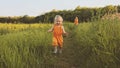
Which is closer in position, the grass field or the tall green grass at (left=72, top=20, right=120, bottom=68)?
the tall green grass at (left=72, top=20, right=120, bottom=68)

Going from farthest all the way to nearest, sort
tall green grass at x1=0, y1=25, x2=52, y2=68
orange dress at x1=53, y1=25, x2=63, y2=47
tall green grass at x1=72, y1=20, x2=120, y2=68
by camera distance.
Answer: orange dress at x1=53, y1=25, x2=63, y2=47 < tall green grass at x1=0, y1=25, x2=52, y2=68 < tall green grass at x1=72, y1=20, x2=120, y2=68

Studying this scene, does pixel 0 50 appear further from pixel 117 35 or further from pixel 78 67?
pixel 117 35

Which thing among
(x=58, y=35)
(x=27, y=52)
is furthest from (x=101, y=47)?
(x=58, y=35)

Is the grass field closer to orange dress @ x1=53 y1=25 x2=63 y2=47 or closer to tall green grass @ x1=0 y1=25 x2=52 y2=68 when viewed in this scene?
tall green grass @ x1=0 y1=25 x2=52 y2=68

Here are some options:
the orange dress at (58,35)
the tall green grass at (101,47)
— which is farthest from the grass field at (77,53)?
the orange dress at (58,35)

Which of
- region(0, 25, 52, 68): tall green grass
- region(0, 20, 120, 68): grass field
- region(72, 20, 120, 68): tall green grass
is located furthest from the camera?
region(0, 25, 52, 68): tall green grass

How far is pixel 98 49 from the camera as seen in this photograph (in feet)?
23.7

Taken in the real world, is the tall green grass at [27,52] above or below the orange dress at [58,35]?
below

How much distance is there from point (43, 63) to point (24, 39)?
5.54 feet

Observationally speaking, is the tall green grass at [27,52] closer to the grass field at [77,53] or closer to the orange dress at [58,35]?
the grass field at [77,53]

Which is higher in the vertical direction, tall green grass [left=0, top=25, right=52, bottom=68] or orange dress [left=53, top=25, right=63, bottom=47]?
orange dress [left=53, top=25, right=63, bottom=47]

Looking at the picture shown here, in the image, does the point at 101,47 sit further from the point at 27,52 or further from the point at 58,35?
the point at 58,35

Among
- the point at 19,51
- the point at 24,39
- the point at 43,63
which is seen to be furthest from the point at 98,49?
the point at 24,39

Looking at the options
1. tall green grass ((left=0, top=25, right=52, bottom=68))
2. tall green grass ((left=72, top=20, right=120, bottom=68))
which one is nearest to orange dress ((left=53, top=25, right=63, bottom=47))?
tall green grass ((left=0, top=25, right=52, bottom=68))
